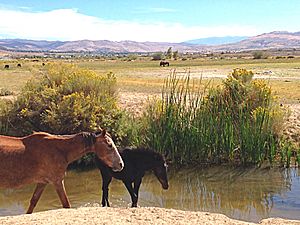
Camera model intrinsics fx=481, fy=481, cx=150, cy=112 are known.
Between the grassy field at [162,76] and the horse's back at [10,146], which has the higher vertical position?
the horse's back at [10,146]

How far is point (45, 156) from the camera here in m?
8.75

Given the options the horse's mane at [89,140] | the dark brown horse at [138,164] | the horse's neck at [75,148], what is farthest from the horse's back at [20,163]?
the dark brown horse at [138,164]

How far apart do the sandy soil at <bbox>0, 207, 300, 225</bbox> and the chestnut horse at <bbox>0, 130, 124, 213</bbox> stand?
Answer: 863 mm

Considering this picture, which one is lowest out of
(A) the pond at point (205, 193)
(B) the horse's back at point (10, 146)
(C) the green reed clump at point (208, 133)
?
(A) the pond at point (205, 193)

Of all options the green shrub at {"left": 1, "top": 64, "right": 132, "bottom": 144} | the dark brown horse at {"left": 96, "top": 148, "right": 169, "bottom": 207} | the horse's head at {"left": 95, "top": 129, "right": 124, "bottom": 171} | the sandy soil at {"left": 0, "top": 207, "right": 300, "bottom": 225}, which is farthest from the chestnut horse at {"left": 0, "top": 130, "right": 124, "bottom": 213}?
the green shrub at {"left": 1, "top": 64, "right": 132, "bottom": 144}

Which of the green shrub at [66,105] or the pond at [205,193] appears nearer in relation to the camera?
the pond at [205,193]

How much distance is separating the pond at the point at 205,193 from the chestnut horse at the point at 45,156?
264 cm

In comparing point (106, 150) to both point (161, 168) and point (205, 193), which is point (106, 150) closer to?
point (161, 168)

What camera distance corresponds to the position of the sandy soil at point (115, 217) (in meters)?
7.48

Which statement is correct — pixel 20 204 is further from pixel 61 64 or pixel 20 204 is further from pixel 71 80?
pixel 61 64

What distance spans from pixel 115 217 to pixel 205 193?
560cm

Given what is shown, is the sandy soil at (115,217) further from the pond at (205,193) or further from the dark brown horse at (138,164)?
the pond at (205,193)

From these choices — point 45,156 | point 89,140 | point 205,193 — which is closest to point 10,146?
point 45,156

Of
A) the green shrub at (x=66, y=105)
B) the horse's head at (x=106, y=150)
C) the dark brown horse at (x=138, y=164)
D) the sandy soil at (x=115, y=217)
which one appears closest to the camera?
the sandy soil at (x=115, y=217)
